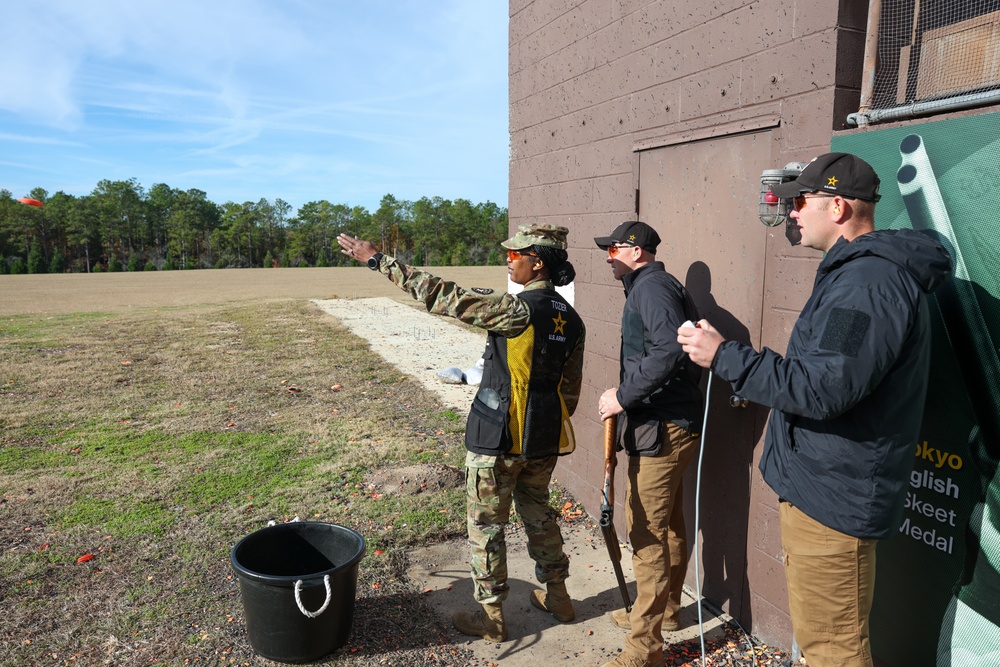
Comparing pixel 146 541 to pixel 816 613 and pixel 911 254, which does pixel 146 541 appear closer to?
pixel 816 613

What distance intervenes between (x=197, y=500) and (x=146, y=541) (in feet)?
2.70

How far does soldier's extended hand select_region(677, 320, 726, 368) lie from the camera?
7.94ft

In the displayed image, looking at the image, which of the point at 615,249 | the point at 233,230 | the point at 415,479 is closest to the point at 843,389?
the point at 615,249

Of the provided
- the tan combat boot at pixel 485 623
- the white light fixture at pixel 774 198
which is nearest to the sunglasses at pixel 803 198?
the white light fixture at pixel 774 198

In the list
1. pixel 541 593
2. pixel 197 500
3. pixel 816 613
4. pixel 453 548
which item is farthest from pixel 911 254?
pixel 197 500

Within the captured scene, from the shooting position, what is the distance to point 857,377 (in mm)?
2074

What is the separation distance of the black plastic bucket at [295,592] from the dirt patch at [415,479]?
2.08 m

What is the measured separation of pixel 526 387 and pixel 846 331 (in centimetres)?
169

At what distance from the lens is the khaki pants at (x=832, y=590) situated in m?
2.33

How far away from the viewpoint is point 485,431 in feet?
11.3

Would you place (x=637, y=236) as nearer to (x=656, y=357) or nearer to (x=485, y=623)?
(x=656, y=357)

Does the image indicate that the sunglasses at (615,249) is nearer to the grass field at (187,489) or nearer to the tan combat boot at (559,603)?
the tan combat boot at (559,603)

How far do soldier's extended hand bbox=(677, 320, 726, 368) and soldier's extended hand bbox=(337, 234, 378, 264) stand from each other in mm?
1803

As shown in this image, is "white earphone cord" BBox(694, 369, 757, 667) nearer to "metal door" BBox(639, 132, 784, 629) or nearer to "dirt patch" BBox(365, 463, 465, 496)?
"metal door" BBox(639, 132, 784, 629)
